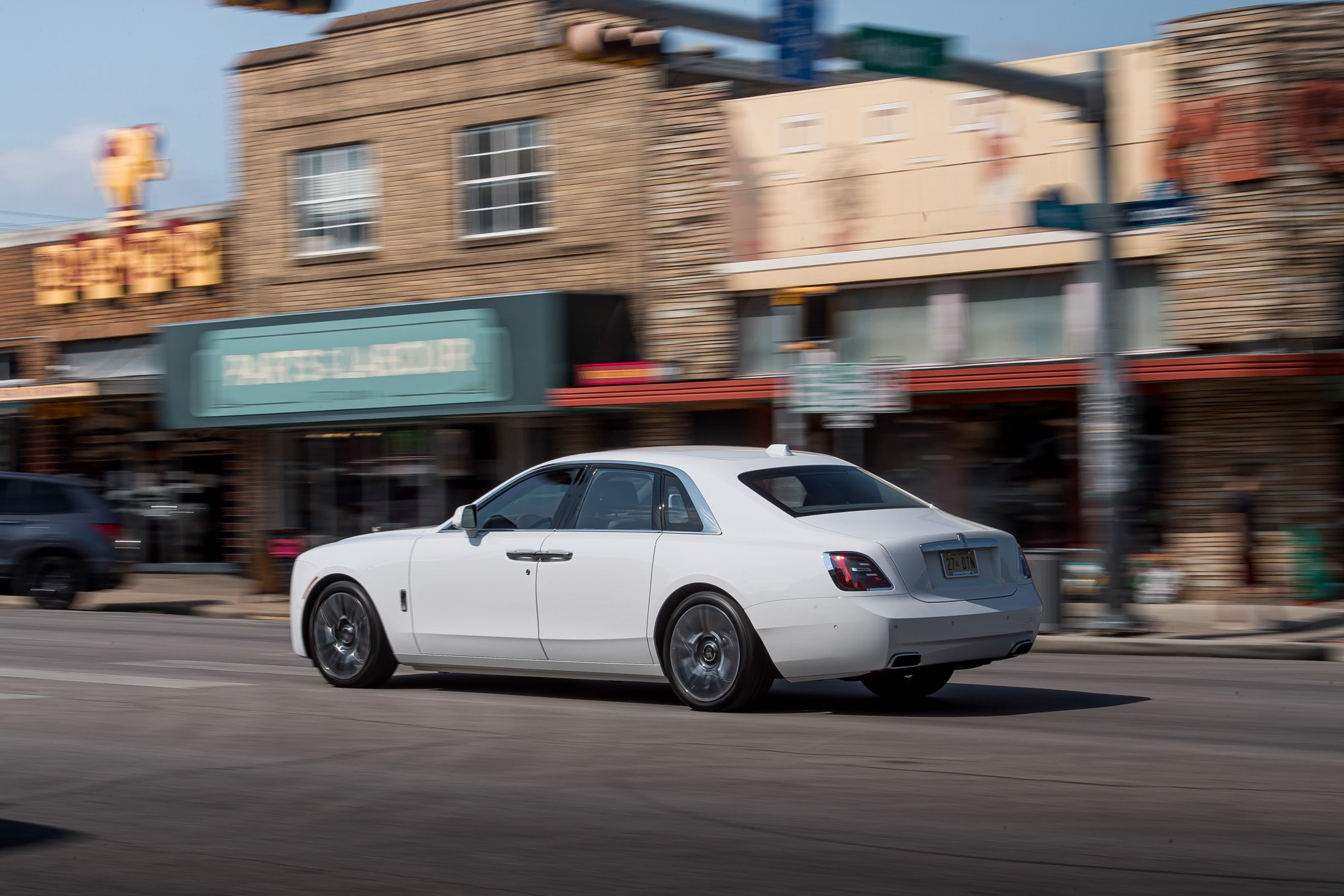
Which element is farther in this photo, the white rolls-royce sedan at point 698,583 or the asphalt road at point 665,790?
the white rolls-royce sedan at point 698,583

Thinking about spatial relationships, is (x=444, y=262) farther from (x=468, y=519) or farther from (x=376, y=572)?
(x=468, y=519)

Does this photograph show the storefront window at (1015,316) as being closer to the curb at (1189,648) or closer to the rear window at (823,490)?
the curb at (1189,648)

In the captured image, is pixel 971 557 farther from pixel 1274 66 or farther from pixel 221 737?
pixel 1274 66

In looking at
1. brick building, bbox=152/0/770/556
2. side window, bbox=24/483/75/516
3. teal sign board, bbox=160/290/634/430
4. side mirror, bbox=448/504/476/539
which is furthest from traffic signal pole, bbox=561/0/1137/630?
side window, bbox=24/483/75/516

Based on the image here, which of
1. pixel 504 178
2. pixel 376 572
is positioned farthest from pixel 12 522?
pixel 376 572

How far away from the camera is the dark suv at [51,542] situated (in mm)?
21281

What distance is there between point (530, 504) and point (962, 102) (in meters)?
11.7

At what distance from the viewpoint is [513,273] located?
2358cm

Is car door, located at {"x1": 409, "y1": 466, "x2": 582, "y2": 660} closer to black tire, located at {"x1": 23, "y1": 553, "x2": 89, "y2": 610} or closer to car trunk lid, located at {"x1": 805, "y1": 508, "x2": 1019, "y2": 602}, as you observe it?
car trunk lid, located at {"x1": 805, "y1": 508, "x2": 1019, "y2": 602}

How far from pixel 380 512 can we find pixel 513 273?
4.63m

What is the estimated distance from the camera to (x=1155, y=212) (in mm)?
14852

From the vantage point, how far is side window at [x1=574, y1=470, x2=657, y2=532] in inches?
371

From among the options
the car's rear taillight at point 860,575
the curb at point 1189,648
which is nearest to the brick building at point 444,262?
the curb at point 1189,648

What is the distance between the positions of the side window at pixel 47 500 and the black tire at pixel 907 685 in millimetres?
14880
